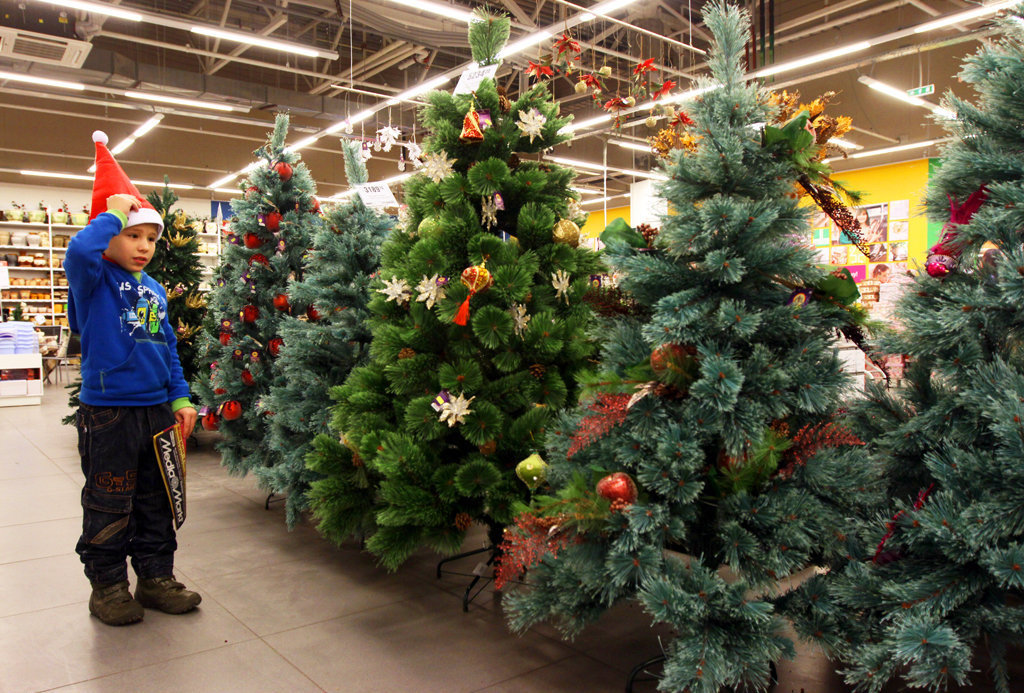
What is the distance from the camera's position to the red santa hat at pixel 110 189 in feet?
8.36

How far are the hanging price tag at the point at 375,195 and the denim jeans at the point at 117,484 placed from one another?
4.47 ft

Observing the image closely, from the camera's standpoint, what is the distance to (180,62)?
1488 centimetres

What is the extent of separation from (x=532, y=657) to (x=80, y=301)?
6.32ft

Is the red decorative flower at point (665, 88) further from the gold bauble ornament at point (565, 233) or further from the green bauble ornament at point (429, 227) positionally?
the green bauble ornament at point (429, 227)

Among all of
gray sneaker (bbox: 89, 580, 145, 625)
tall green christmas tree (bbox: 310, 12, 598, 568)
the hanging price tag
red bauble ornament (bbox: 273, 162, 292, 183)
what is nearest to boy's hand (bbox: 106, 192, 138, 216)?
tall green christmas tree (bbox: 310, 12, 598, 568)

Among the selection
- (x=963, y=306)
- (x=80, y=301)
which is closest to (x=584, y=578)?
(x=963, y=306)

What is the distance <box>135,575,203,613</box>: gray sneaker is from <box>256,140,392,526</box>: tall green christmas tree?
0.74 m

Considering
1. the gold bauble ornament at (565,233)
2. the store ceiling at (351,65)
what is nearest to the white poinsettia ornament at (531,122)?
the gold bauble ornament at (565,233)

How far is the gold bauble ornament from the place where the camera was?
8.35 feet

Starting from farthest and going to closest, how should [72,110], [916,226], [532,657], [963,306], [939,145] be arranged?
[72,110]
[916,226]
[532,657]
[939,145]
[963,306]

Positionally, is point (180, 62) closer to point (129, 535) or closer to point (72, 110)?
point (72, 110)

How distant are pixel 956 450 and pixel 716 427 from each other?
1.79 feet

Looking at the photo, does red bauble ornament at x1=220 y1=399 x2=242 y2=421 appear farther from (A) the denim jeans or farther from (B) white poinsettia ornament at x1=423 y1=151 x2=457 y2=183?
(B) white poinsettia ornament at x1=423 y1=151 x2=457 y2=183

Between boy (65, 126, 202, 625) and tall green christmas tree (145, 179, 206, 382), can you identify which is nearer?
boy (65, 126, 202, 625)
